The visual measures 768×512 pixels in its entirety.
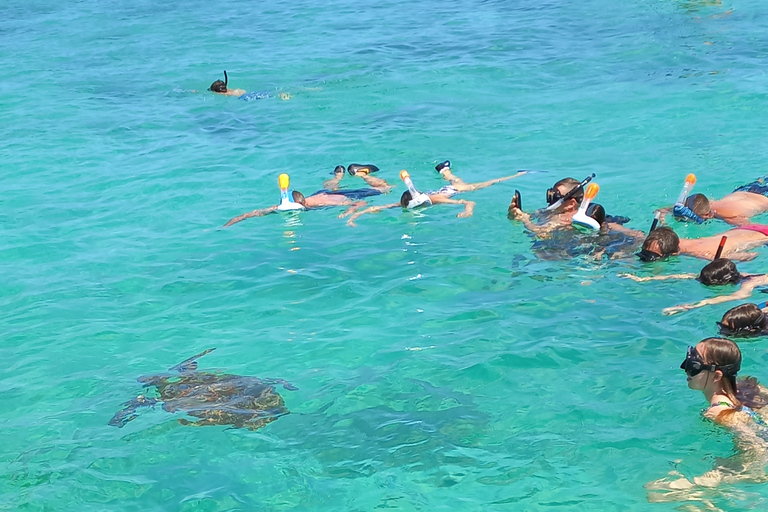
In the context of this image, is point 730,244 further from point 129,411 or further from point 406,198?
point 129,411

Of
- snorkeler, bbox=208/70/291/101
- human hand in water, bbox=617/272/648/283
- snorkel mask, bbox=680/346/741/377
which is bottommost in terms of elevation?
human hand in water, bbox=617/272/648/283

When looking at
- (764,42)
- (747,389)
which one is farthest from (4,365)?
(764,42)

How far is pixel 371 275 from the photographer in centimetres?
945

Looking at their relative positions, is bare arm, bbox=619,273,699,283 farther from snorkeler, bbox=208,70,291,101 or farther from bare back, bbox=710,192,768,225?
snorkeler, bbox=208,70,291,101

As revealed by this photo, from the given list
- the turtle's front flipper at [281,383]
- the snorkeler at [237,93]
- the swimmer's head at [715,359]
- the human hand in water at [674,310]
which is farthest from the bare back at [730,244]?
the snorkeler at [237,93]

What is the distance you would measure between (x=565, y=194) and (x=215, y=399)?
4.75m

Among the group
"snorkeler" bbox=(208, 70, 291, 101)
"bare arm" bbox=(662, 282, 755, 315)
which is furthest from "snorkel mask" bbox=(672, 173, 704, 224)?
"snorkeler" bbox=(208, 70, 291, 101)

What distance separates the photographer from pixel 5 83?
18281 mm

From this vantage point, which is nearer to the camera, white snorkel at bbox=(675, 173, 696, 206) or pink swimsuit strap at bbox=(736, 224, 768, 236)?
pink swimsuit strap at bbox=(736, 224, 768, 236)

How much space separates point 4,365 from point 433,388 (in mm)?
4108

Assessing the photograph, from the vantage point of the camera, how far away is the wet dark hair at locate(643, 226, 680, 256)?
855 centimetres

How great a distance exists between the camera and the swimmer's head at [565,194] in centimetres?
970

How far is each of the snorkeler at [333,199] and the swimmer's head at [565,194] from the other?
2659mm

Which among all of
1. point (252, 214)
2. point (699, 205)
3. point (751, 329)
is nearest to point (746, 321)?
point (751, 329)
